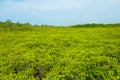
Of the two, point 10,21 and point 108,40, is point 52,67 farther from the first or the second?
point 10,21

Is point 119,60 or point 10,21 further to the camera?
point 10,21

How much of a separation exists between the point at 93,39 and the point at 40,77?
4.41 m

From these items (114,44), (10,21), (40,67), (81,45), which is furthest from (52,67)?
(10,21)

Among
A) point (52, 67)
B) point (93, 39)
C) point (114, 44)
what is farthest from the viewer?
point (93, 39)

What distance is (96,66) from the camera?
409 inches

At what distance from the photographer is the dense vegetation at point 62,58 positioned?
1016cm

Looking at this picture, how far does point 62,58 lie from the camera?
36.8ft

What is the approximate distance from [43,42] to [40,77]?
3.30 meters

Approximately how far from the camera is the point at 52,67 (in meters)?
10.7

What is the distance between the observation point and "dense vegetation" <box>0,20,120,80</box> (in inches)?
400

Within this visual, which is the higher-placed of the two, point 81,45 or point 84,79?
point 81,45

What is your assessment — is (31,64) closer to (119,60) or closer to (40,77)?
(40,77)

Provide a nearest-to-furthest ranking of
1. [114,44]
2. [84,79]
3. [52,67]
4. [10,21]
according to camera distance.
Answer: [84,79] → [52,67] → [114,44] → [10,21]

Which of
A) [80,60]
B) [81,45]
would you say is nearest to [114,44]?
[81,45]
